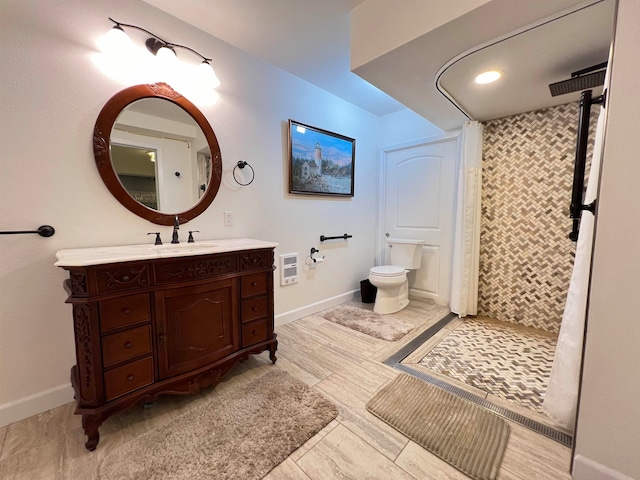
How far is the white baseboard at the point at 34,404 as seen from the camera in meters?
1.35

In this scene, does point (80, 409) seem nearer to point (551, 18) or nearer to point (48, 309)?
point (48, 309)

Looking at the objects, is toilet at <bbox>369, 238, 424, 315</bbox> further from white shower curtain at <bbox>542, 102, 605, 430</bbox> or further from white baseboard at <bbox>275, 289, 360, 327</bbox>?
white shower curtain at <bbox>542, 102, 605, 430</bbox>

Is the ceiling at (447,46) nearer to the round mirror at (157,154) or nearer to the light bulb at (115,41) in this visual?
the light bulb at (115,41)

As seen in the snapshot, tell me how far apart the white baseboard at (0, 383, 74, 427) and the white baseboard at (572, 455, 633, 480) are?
261 cm

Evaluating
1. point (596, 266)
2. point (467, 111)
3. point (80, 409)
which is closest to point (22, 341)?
point (80, 409)

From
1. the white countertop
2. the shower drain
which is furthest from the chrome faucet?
the shower drain

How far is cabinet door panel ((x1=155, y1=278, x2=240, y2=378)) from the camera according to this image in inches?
55.0

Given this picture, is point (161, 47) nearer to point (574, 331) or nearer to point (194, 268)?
point (194, 268)

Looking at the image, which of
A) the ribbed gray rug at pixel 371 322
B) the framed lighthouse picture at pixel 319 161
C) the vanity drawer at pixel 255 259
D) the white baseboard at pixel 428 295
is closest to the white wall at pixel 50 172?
the vanity drawer at pixel 255 259

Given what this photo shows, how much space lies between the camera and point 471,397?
1.55m

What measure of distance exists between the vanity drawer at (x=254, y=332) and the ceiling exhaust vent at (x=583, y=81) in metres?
2.71

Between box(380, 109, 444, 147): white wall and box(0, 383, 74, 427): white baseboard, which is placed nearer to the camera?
box(0, 383, 74, 427): white baseboard

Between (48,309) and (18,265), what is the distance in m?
0.29

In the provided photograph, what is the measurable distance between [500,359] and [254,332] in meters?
→ 1.91
